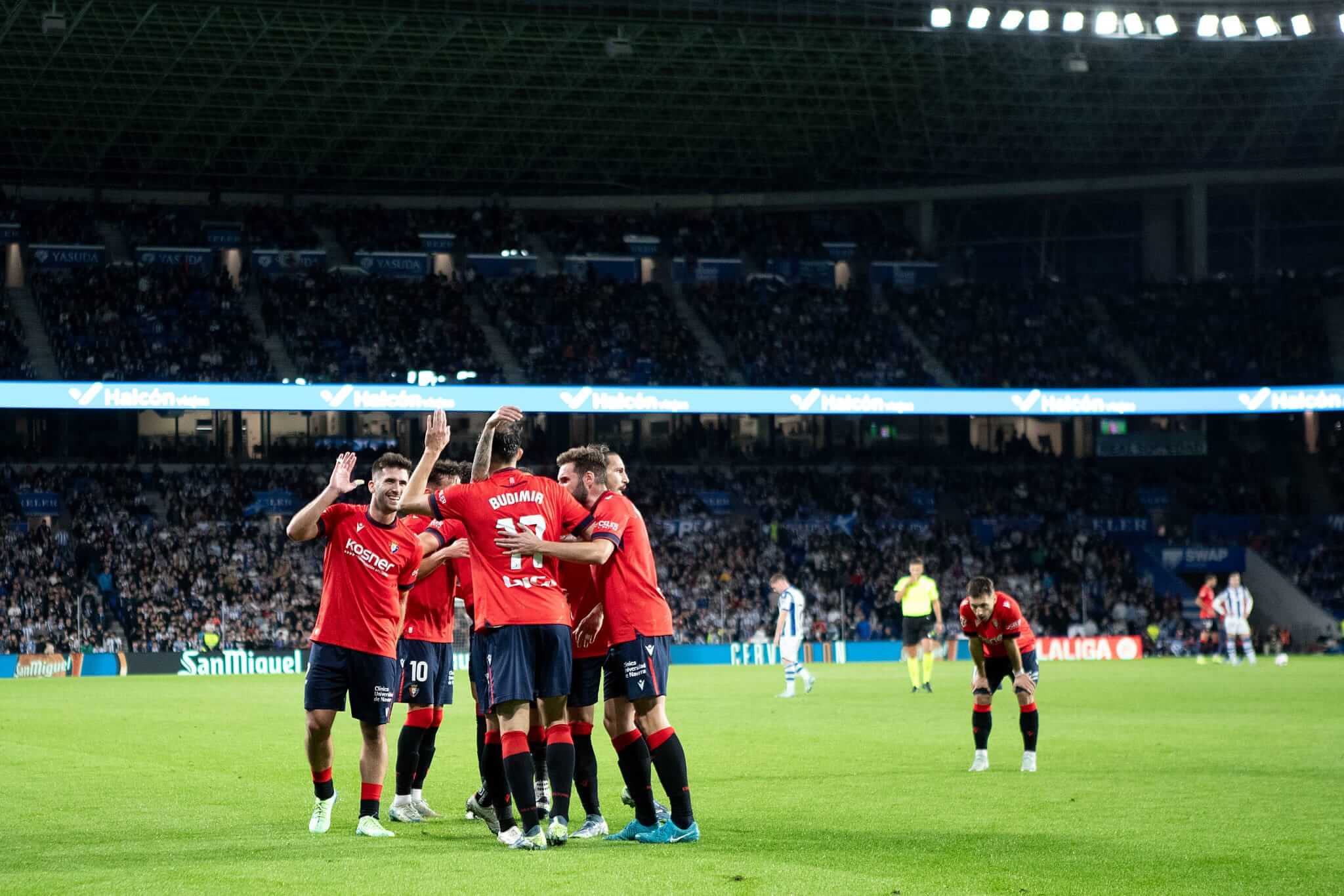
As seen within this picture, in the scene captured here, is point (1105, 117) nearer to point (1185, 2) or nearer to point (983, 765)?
point (1185, 2)

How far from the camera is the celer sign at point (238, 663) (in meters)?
41.0

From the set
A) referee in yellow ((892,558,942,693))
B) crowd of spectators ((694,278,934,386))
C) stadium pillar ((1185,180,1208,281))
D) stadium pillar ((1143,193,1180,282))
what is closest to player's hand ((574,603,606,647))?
referee in yellow ((892,558,942,693))

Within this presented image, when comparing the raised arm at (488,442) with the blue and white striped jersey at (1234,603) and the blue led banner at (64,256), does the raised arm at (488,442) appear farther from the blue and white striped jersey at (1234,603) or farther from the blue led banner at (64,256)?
the blue led banner at (64,256)

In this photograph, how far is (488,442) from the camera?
35.1 ft

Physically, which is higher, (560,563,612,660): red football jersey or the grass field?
(560,563,612,660): red football jersey

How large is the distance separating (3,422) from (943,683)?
99.3 feet

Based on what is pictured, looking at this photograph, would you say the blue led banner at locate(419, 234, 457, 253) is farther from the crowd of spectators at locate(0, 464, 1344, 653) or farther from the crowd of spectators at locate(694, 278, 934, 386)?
the crowd of spectators at locate(0, 464, 1344, 653)

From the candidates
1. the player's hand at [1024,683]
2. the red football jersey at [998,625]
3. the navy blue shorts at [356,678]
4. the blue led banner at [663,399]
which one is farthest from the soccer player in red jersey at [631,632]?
the blue led banner at [663,399]

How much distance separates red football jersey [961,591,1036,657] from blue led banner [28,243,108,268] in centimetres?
4272

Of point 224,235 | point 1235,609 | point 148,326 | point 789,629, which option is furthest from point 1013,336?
point 789,629

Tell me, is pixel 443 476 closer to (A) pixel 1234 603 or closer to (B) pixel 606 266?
(A) pixel 1234 603

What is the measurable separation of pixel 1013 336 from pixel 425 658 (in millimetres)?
47326

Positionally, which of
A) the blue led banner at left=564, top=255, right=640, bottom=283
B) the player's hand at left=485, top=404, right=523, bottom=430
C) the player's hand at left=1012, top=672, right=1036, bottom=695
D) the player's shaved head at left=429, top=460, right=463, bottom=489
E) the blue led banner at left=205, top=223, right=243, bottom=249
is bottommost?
the player's hand at left=1012, top=672, right=1036, bottom=695

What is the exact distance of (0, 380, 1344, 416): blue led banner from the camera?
46.0m
